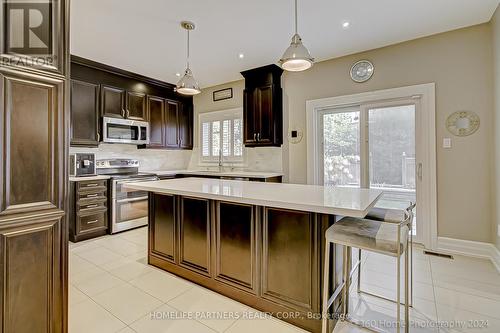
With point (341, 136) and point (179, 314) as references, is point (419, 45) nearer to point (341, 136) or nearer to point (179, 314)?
point (341, 136)

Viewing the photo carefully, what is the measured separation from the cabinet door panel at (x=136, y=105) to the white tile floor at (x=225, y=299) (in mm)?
2550

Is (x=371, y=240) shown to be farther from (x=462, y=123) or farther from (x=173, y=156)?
(x=173, y=156)

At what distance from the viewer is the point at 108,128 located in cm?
408

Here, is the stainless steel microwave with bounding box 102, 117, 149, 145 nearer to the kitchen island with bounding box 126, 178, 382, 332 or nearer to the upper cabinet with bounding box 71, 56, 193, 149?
the upper cabinet with bounding box 71, 56, 193, 149

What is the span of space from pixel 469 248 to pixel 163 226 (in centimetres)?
352

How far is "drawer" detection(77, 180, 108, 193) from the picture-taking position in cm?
355

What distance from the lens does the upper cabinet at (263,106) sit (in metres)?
4.19

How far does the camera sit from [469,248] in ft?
9.68

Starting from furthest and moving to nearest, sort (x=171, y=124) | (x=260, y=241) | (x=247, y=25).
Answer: (x=171, y=124)
(x=247, y=25)
(x=260, y=241)

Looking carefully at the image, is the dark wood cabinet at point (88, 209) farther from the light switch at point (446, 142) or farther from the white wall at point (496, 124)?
the white wall at point (496, 124)

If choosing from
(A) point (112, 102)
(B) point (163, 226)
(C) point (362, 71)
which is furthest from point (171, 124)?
(C) point (362, 71)

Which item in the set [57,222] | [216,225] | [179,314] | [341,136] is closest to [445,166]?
[341,136]

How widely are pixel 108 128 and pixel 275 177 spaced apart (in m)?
2.85
